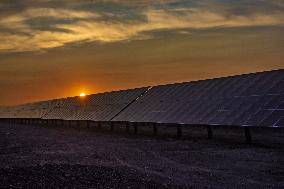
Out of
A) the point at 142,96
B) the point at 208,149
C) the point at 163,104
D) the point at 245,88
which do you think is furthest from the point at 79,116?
the point at 208,149

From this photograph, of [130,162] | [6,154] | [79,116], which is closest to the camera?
[130,162]

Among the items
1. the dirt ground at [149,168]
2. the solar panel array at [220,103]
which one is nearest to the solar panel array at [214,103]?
the solar panel array at [220,103]

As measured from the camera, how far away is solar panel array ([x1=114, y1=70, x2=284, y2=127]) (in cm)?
2153

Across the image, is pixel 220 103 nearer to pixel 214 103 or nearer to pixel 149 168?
pixel 214 103

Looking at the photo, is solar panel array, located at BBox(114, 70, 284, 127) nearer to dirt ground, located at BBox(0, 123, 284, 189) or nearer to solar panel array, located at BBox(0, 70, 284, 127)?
solar panel array, located at BBox(0, 70, 284, 127)

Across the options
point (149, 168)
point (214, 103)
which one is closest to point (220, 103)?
point (214, 103)

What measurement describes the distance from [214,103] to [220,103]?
654 millimetres

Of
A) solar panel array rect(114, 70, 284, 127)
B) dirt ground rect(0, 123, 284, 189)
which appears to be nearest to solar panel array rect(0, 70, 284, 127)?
solar panel array rect(114, 70, 284, 127)

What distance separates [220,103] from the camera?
26.0m

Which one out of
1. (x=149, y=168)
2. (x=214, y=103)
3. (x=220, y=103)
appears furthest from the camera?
(x=214, y=103)

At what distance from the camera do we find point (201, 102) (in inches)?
1115

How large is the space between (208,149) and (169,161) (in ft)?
15.8

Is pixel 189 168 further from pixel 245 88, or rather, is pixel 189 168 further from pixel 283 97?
pixel 245 88

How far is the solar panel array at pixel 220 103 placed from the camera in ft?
70.6
